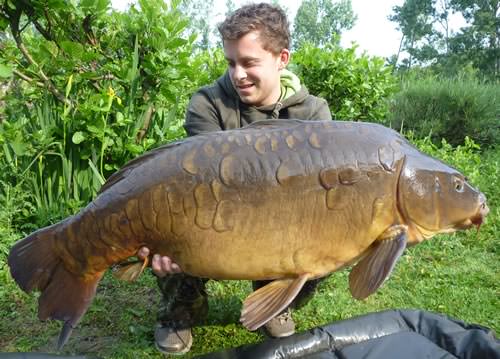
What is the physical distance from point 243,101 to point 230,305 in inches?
37.8

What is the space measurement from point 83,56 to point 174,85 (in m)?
0.50

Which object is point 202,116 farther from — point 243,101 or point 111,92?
point 111,92

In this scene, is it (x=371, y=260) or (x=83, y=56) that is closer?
(x=371, y=260)

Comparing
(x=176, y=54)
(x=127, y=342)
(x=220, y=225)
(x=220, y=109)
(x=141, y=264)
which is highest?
(x=176, y=54)

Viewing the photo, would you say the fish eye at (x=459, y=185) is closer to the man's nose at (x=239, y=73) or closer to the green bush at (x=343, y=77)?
the man's nose at (x=239, y=73)

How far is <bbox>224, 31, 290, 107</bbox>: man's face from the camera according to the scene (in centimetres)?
172

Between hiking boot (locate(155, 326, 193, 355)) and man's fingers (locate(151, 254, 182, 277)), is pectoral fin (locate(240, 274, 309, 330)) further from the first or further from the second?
hiking boot (locate(155, 326, 193, 355))

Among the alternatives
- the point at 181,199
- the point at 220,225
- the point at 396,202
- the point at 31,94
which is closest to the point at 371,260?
the point at 396,202

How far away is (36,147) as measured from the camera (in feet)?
8.36

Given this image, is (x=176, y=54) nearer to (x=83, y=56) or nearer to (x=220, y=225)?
(x=83, y=56)

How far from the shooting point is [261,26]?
1754mm

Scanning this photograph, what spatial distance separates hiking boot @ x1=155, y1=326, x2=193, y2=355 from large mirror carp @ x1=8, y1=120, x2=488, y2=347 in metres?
0.66

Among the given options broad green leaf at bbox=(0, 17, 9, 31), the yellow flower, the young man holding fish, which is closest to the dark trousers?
the young man holding fish

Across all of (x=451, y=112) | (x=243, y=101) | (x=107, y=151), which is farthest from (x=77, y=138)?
(x=451, y=112)
